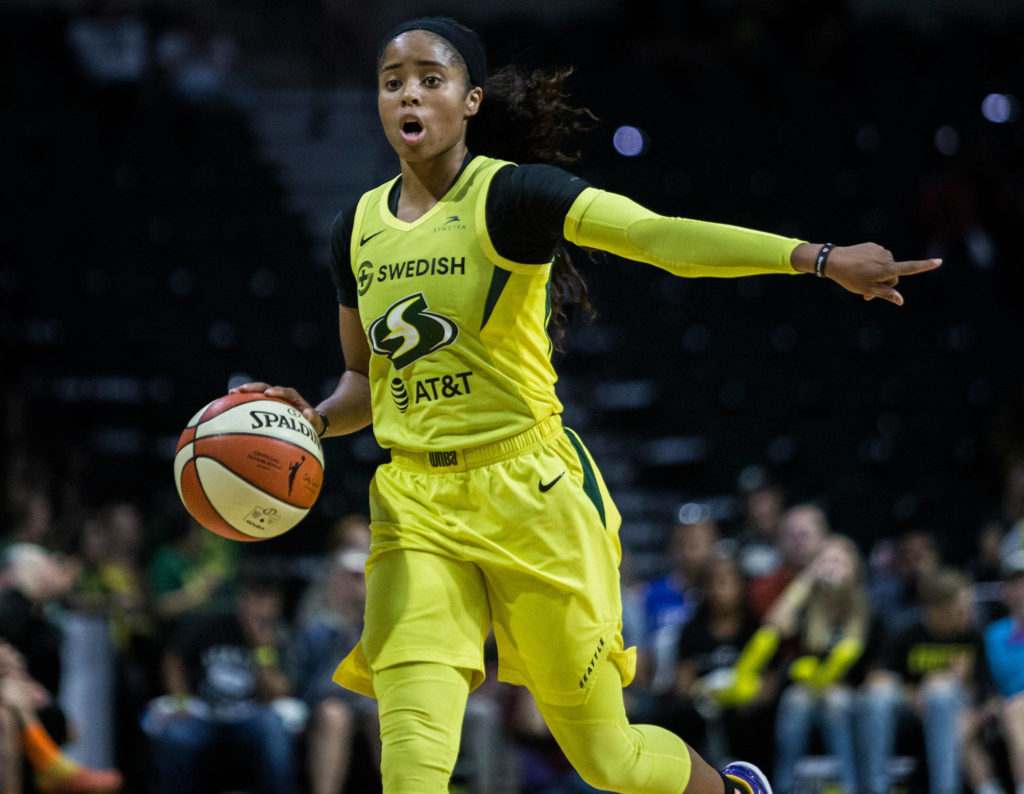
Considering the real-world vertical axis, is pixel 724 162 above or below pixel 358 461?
above

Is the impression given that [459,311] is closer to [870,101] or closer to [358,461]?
[358,461]

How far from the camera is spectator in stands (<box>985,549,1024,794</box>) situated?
6535 millimetres

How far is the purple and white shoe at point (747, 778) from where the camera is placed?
12.7 ft

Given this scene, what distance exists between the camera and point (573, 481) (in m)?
3.46

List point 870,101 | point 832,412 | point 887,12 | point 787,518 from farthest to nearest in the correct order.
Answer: point 887,12 < point 870,101 < point 832,412 < point 787,518

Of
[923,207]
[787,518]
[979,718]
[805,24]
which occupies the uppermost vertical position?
[805,24]

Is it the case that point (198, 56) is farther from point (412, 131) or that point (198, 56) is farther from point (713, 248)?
point (713, 248)

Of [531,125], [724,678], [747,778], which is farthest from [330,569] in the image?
[531,125]

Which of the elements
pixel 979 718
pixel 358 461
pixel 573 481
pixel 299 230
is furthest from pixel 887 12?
pixel 573 481

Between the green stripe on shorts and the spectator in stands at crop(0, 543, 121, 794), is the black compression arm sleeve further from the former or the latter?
the spectator in stands at crop(0, 543, 121, 794)

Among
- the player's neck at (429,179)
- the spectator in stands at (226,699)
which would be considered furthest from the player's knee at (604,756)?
the spectator in stands at (226,699)

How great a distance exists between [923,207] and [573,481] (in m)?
9.26

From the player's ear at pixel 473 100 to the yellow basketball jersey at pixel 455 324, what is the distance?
141 mm

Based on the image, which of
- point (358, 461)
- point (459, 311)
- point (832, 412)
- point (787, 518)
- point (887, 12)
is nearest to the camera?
point (459, 311)
